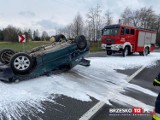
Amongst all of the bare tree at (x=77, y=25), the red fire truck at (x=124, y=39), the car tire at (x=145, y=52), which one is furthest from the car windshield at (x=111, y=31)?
the bare tree at (x=77, y=25)

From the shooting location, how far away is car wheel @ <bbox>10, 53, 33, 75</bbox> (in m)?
5.86

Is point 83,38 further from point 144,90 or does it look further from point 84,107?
point 84,107

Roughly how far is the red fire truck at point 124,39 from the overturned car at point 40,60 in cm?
947

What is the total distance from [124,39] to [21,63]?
41.5ft

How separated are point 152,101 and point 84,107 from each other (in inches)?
76.9

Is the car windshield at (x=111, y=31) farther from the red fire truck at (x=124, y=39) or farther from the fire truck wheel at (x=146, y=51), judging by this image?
the fire truck wheel at (x=146, y=51)

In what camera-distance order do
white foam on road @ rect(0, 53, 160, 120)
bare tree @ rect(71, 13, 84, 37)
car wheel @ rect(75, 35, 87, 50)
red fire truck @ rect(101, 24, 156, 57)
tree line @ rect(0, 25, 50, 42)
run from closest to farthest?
white foam on road @ rect(0, 53, 160, 120) < car wheel @ rect(75, 35, 87, 50) < red fire truck @ rect(101, 24, 156, 57) < bare tree @ rect(71, 13, 84, 37) < tree line @ rect(0, 25, 50, 42)

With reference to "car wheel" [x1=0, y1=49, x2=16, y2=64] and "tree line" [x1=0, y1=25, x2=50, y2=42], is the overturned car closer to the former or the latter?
"car wheel" [x1=0, y1=49, x2=16, y2=64]

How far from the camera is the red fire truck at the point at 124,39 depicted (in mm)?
16969

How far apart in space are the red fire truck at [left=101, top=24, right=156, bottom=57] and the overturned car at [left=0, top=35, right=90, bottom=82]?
373 inches

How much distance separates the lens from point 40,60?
6.32 meters

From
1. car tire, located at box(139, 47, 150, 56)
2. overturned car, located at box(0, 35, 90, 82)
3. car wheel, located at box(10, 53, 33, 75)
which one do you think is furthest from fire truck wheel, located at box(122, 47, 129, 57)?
car wheel, located at box(10, 53, 33, 75)

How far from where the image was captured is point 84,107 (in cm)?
458

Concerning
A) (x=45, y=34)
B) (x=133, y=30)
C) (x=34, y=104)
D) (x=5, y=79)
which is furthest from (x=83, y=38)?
(x=45, y=34)
